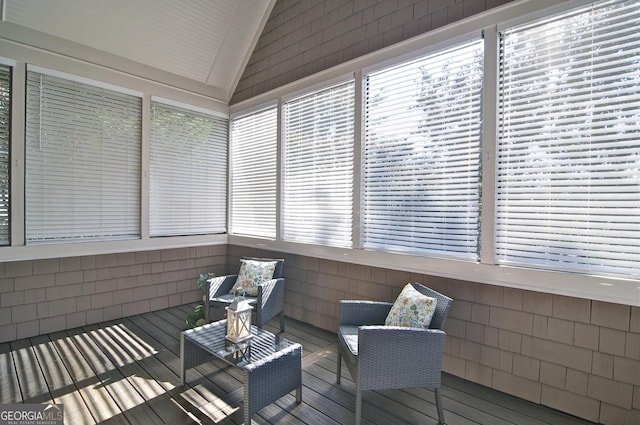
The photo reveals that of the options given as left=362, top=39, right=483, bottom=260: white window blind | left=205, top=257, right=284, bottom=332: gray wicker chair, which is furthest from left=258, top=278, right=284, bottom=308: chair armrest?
left=362, top=39, right=483, bottom=260: white window blind

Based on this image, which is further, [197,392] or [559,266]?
[197,392]

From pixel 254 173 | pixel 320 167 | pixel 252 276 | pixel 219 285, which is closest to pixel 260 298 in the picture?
pixel 252 276

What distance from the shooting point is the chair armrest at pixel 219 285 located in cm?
352

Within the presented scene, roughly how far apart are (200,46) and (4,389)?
13.9 feet

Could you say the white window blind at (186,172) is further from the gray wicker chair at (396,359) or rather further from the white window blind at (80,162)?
the gray wicker chair at (396,359)

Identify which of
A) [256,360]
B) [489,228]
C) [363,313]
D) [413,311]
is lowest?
[256,360]

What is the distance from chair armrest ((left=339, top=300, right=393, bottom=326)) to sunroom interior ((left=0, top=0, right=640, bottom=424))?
49 centimetres

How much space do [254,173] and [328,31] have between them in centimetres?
214

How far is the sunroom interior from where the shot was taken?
209cm

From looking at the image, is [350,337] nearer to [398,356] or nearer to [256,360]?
[398,356]

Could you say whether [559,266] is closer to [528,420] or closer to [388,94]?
[528,420]

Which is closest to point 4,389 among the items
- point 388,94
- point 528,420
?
point 528,420

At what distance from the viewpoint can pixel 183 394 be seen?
2377mm

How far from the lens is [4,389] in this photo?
7.82 ft
